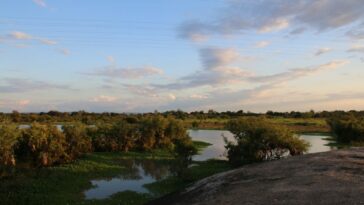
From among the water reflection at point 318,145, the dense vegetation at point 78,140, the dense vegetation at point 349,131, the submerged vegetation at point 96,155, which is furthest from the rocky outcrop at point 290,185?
the dense vegetation at point 349,131

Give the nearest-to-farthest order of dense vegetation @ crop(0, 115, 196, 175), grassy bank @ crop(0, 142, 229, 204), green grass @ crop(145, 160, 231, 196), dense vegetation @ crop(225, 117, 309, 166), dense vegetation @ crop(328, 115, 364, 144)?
grassy bank @ crop(0, 142, 229, 204) < green grass @ crop(145, 160, 231, 196) < dense vegetation @ crop(0, 115, 196, 175) < dense vegetation @ crop(225, 117, 309, 166) < dense vegetation @ crop(328, 115, 364, 144)

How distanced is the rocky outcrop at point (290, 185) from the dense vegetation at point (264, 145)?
45.7 feet

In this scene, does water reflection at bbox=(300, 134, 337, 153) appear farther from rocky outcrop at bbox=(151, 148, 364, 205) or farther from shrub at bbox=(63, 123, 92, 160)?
rocky outcrop at bbox=(151, 148, 364, 205)

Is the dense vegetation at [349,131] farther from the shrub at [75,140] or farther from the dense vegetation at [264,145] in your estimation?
the shrub at [75,140]

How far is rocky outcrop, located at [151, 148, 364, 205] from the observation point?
16.1 metres

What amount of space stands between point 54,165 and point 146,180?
380 inches

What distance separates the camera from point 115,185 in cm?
3419

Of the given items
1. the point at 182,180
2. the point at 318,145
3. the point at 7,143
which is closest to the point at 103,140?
the point at 7,143

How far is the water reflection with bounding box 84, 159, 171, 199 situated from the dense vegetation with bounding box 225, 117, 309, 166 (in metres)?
6.61

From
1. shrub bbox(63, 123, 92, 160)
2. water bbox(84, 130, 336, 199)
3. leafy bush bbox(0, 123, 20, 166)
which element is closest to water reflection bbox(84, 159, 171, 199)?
water bbox(84, 130, 336, 199)

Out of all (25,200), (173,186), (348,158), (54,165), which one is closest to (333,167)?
(348,158)

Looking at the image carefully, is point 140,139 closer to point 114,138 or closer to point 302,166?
point 114,138

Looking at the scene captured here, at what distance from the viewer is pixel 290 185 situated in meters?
18.3

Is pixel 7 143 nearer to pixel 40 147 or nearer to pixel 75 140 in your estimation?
pixel 40 147
